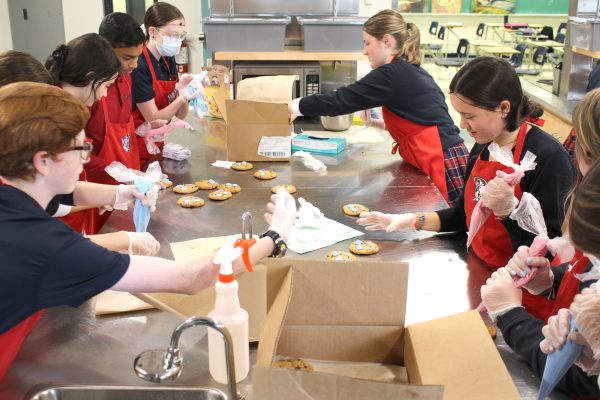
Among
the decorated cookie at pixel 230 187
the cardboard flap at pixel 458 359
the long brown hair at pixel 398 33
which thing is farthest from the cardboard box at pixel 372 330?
the long brown hair at pixel 398 33

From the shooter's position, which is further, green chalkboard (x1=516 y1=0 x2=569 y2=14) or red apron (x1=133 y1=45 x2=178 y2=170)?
green chalkboard (x1=516 y1=0 x2=569 y2=14)

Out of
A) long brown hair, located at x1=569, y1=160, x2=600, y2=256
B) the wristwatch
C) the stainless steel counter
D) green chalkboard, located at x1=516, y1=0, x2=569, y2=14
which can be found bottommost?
the stainless steel counter

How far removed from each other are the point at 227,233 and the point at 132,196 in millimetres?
342

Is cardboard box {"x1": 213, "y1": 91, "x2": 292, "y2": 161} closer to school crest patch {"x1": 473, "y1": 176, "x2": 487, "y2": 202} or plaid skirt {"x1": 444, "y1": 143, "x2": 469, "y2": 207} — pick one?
plaid skirt {"x1": 444, "y1": 143, "x2": 469, "y2": 207}

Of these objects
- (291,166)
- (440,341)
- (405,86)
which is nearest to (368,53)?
(405,86)

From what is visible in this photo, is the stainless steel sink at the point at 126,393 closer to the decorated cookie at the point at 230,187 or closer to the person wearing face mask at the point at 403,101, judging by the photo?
the decorated cookie at the point at 230,187

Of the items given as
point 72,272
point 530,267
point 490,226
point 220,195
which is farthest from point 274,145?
point 72,272

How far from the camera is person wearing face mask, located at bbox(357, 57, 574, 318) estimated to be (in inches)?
72.0

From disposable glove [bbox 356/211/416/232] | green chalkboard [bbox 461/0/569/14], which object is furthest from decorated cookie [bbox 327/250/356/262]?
green chalkboard [bbox 461/0/569/14]

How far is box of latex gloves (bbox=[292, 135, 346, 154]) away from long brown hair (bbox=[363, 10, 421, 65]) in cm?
54

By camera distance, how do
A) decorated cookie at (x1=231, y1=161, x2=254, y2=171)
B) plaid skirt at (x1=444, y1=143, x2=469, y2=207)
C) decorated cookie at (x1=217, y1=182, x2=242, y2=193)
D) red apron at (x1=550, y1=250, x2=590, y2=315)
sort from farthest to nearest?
plaid skirt at (x1=444, y1=143, x2=469, y2=207) < decorated cookie at (x1=231, y1=161, x2=254, y2=171) < decorated cookie at (x1=217, y1=182, x2=242, y2=193) < red apron at (x1=550, y1=250, x2=590, y2=315)

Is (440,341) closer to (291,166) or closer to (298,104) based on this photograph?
(291,166)

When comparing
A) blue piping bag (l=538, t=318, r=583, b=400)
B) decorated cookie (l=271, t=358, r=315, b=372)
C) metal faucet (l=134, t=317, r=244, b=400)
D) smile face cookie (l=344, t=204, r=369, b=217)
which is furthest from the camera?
smile face cookie (l=344, t=204, r=369, b=217)

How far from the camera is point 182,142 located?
3230mm
